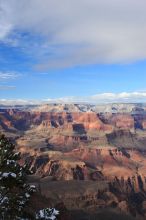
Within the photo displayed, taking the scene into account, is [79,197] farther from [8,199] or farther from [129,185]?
[8,199]

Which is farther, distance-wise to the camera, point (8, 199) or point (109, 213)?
point (109, 213)

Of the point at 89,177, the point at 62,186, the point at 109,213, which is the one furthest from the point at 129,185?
the point at 109,213

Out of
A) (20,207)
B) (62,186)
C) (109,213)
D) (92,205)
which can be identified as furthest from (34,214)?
(62,186)

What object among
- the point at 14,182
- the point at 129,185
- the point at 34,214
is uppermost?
the point at 14,182

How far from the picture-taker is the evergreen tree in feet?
104

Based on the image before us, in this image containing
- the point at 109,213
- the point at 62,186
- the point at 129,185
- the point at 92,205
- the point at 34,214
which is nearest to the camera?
the point at 34,214

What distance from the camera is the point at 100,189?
470 ft

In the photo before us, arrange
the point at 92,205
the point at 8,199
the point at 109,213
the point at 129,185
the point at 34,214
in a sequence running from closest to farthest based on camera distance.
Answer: the point at 8,199, the point at 34,214, the point at 109,213, the point at 92,205, the point at 129,185

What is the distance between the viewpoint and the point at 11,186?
3253 cm

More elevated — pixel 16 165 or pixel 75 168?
pixel 16 165

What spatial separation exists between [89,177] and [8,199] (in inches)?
6432

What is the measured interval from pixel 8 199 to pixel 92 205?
96739mm

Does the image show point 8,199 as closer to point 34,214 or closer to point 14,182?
point 14,182

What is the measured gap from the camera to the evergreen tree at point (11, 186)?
104 feet
